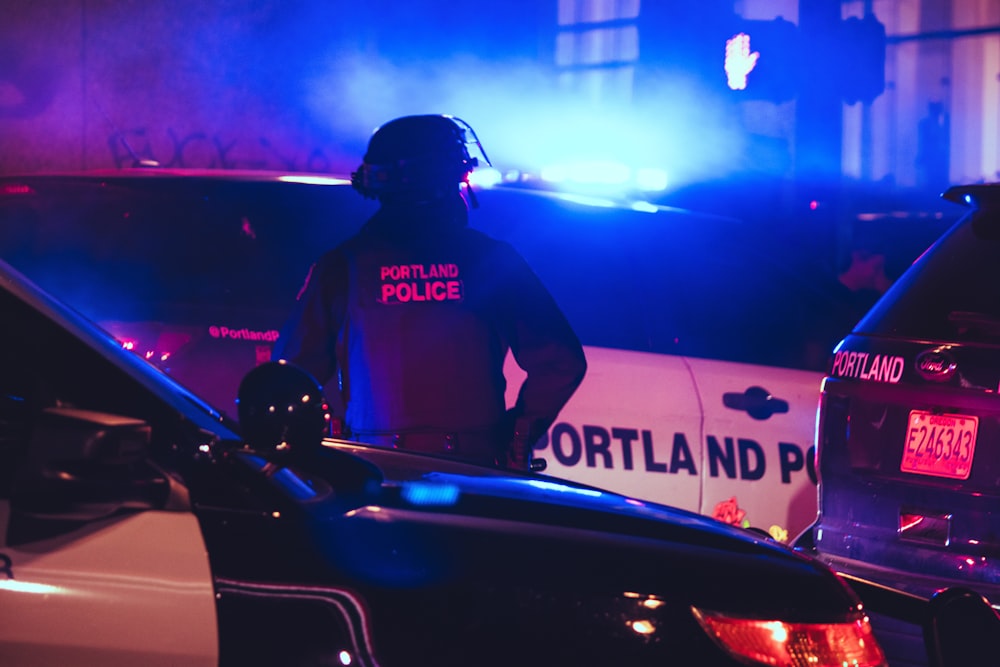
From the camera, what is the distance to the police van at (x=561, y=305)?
4.53m

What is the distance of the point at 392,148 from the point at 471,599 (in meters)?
1.89

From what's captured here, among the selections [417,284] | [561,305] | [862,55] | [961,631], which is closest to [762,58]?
[862,55]

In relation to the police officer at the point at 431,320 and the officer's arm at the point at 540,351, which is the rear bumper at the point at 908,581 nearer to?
the officer's arm at the point at 540,351

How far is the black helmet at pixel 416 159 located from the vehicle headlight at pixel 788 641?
1841mm

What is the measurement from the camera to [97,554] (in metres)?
2.06

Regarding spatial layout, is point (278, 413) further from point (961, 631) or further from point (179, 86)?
point (179, 86)

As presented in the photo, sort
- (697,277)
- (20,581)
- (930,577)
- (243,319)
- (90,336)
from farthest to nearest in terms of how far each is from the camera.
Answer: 1. (697,277)
2. (243,319)
3. (930,577)
4. (90,336)
5. (20,581)

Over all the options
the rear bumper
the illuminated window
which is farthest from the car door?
the illuminated window

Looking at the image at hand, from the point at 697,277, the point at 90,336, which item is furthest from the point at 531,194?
the point at 90,336

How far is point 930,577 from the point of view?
3740mm

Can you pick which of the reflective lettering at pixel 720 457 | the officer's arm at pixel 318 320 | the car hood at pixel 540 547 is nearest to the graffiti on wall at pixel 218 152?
the reflective lettering at pixel 720 457

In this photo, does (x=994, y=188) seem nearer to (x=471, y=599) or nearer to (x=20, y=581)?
(x=471, y=599)

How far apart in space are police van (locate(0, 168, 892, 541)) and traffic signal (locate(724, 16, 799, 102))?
4968mm

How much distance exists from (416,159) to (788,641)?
1.91 meters
